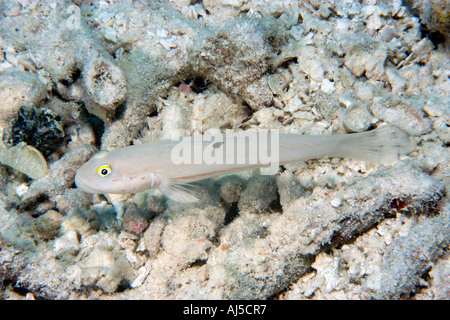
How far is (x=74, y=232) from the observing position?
132 inches

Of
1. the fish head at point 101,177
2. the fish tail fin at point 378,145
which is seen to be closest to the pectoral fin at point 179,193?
the fish head at point 101,177

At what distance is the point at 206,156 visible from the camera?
2.93m

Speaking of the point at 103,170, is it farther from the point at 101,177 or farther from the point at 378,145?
the point at 378,145

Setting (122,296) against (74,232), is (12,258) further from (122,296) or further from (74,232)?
(122,296)

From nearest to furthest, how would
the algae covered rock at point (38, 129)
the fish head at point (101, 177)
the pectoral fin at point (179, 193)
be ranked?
the fish head at point (101, 177) < the pectoral fin at point (179, 193) < the algae covered rock at point (38, 129)

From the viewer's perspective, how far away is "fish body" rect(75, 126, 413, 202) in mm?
2857

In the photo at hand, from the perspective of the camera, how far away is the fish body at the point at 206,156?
2.86 m

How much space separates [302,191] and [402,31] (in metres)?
3.10

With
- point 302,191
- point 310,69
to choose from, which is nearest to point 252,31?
point 310,69

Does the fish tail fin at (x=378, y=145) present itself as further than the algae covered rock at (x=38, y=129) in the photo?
No
